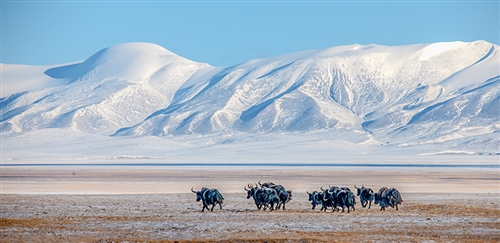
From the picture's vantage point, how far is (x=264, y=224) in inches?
1048

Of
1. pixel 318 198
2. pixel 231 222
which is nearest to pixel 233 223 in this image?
pixel 231 222

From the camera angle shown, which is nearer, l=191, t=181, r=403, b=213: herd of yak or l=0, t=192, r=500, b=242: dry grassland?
l=0, t=192, r=500, b=242: dry grassland

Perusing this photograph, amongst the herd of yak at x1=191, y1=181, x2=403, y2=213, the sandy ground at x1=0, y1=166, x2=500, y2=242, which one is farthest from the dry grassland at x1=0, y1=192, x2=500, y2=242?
the herd of yak at x1=191, y1=181, x2=403, y2=213

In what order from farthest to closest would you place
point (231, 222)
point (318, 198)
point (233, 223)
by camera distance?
point (318, 198)
point (231, 222)
point (233, 223)

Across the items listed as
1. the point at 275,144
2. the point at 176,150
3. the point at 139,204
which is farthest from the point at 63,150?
the point at 139,204

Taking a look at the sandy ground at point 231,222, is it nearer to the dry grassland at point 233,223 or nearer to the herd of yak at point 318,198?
the dry grassland at point 233,223

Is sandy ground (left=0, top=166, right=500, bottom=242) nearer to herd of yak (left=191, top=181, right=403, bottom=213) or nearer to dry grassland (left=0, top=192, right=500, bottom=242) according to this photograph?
dry grassland (left=0, top=192, right=500, bottom=242)

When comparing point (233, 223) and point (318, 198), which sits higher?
point (318, 198)

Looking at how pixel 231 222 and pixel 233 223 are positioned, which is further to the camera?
pixel 231 222

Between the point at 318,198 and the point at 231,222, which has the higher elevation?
the point at 318,198

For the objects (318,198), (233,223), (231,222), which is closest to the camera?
(233,223)

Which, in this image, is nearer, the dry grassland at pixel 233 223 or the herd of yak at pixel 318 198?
the dry grassland at pixel 233 223

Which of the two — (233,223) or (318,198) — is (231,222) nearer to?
(233,223)

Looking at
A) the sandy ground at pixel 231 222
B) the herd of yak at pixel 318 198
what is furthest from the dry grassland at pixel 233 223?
the herd of yak at pixel 318 198
